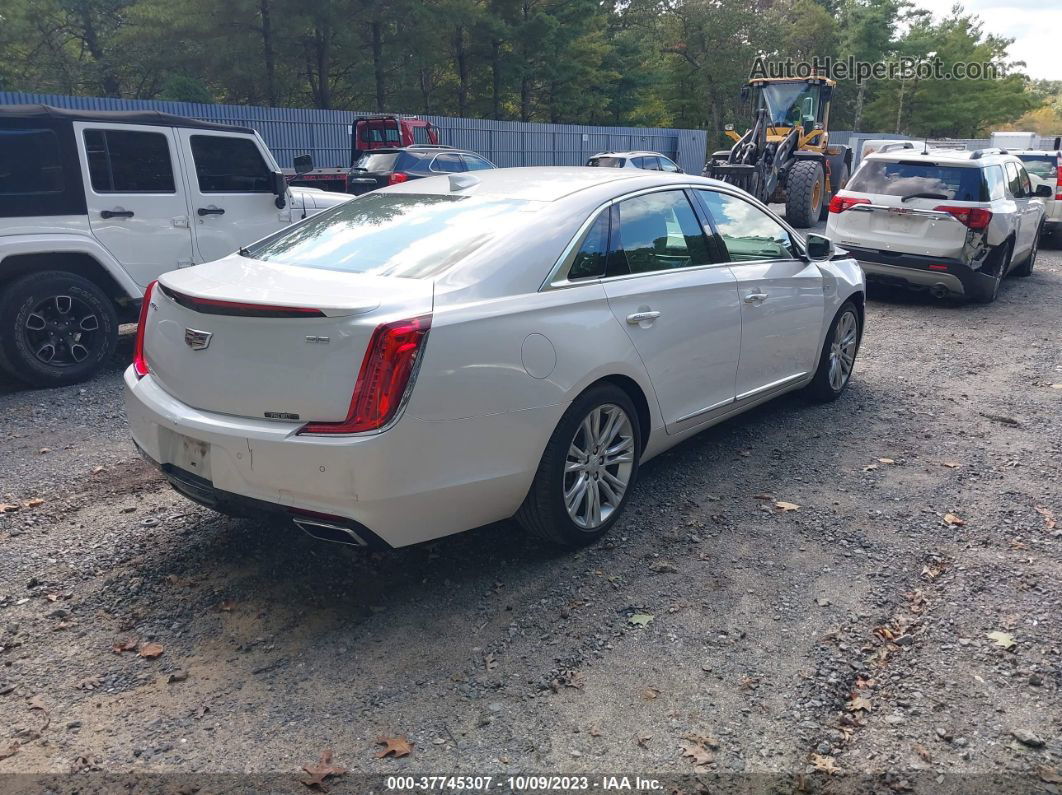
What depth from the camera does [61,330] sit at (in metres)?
6.62

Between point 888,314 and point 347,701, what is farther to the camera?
point 888,314

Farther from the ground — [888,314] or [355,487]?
[355,487]

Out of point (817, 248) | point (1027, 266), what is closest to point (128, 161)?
point (817, 248)

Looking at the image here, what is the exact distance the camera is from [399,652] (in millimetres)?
3289

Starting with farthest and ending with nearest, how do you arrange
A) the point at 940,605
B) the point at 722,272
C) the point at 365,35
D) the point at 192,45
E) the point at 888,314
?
the point at 365,35, the point at 192,45, the point at 888,314, the point at 722,272, the point at 940,605

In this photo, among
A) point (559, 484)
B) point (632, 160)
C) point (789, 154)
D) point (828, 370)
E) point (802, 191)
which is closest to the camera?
point (559, 484)

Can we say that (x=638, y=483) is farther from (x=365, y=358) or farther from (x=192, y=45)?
(x=192, y=45)

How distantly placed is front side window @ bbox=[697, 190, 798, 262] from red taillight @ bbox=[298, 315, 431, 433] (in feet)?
8.21

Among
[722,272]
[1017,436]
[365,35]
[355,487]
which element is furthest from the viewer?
[365,35]

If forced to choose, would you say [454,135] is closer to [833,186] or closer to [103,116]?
[833,186]

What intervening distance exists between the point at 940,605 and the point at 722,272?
6.82 ft

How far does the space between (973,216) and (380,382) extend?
8.81m

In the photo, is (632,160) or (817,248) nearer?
(817,248)

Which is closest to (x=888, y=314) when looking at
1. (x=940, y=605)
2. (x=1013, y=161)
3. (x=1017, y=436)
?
(x=1013, y=161)
